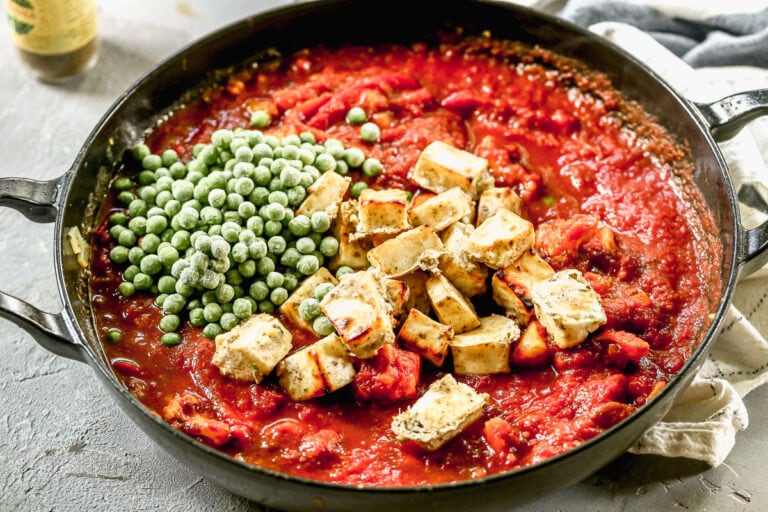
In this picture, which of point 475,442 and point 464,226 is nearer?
point 475,442

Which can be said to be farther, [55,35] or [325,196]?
[55,35]

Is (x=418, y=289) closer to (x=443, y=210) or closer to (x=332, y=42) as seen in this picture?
(x=443, y=210)

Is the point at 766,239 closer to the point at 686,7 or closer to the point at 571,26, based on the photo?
the point at 571,26

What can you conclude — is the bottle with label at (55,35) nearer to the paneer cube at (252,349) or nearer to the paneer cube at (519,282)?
the paneer cube at (252,349)

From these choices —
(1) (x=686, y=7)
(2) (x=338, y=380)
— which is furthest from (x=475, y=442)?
(1) (x=686, y=7)

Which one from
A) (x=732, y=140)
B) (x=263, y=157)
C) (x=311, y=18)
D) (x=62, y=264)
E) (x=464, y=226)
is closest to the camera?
(x=62, y=264)

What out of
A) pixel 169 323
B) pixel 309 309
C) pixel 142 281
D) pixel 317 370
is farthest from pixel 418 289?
pixel 142 281

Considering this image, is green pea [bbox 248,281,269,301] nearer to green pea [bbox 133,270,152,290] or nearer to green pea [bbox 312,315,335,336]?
green pea [bbox 312,315,335,336]
